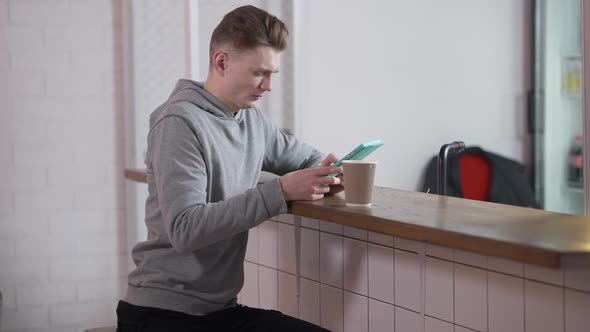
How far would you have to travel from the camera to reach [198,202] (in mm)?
1668

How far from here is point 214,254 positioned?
1830 millimetres

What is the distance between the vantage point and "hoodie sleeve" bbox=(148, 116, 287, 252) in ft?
5.41

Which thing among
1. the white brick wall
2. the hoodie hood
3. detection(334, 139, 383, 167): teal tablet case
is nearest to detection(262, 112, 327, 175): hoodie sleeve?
the hoodie hood

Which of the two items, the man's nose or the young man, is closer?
the young man

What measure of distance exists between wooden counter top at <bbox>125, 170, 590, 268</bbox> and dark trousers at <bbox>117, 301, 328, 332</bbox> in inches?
11.3

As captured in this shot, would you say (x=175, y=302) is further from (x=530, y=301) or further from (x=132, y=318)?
(x=530, y=301)

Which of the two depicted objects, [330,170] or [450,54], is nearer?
[330,170]

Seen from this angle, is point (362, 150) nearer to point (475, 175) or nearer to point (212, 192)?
point (212, 192)

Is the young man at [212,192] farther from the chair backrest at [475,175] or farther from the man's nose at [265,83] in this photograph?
the chair backrest at [475,175]

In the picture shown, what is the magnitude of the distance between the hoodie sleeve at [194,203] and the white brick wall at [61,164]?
195cm

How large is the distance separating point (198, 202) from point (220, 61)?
368mm

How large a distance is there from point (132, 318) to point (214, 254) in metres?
0.24

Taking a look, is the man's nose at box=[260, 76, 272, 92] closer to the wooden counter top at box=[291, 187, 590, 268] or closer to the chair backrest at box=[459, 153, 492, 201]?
the wooden counter top at box=[291, 187, 590, 268]

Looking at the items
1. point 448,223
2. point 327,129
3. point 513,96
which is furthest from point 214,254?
point 513,96
